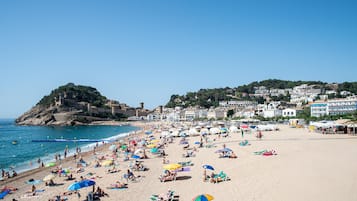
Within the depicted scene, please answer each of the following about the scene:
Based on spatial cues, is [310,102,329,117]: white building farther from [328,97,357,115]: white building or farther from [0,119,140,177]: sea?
[0,119,140,177]: sea

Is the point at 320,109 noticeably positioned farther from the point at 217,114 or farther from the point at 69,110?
the point at 69,110

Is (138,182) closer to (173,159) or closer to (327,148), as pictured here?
(173,159)

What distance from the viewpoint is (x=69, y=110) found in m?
115

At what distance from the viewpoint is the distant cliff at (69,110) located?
109438 millimetres

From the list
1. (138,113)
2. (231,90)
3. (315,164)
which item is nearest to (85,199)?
(315,164)

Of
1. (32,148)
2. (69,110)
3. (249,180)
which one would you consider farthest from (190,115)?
(249,180)

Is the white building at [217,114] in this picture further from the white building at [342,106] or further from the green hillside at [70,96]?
the green hillside at [70,96]

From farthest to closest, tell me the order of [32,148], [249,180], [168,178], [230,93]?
[230,93] → [32,148] → [168,178] → [249,180]

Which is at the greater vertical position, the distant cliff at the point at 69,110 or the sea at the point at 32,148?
the distant cliff at the point at 69,110

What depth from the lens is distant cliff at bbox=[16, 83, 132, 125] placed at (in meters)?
109

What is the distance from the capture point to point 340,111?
2200 inches

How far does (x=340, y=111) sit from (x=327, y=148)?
40.7m

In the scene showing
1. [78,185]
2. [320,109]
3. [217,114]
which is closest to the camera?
[78,185]

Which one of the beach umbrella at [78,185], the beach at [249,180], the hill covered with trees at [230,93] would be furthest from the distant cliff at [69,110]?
the beach umbrella at [78,185]
